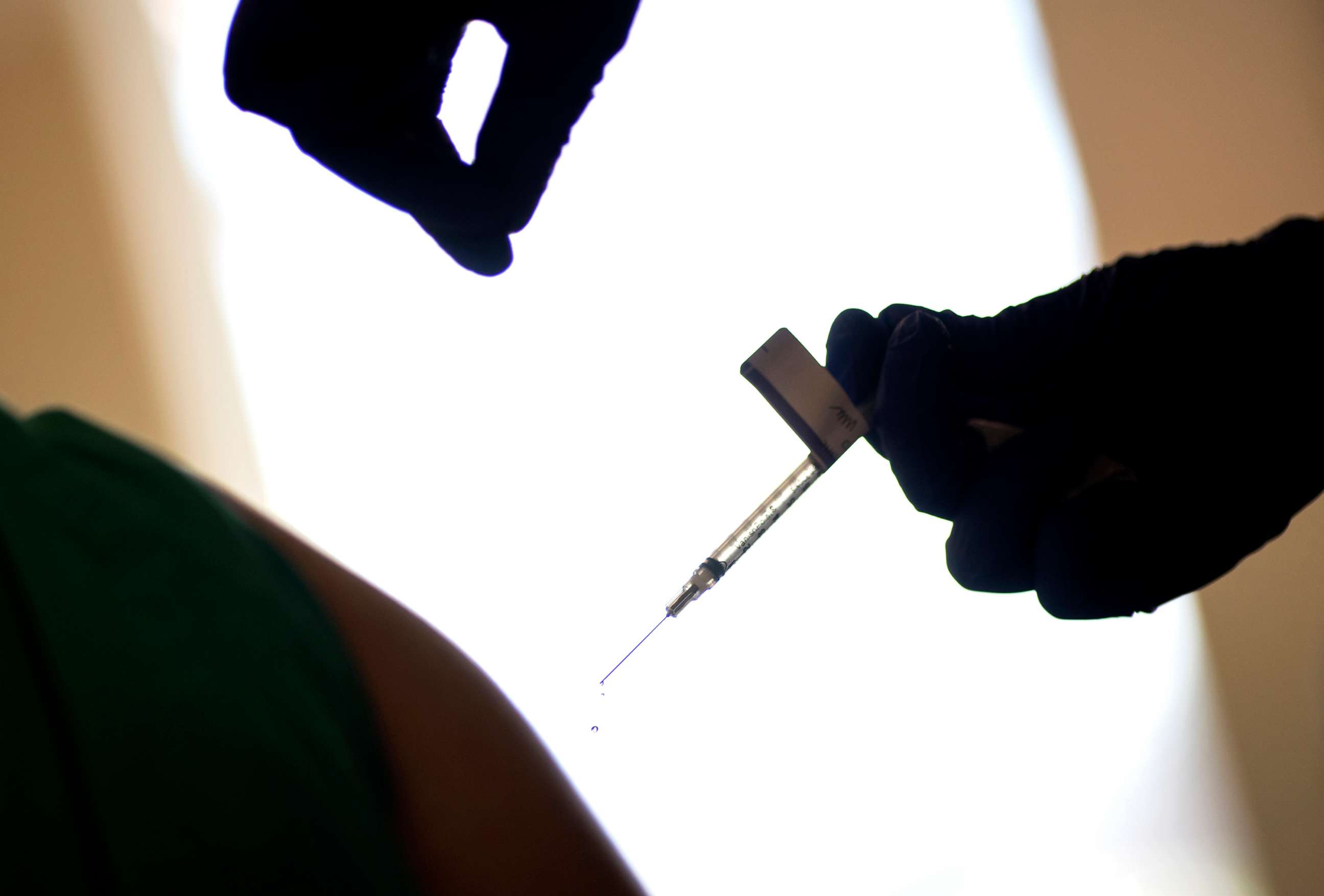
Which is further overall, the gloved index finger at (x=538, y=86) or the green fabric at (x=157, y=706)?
the gloved index finger at (x=538, y=86)

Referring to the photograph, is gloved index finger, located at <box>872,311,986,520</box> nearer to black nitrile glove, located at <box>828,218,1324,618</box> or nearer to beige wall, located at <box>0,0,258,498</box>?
black nitrile glove, located at <box>828,218,1324,618</box>

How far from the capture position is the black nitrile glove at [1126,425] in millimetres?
556

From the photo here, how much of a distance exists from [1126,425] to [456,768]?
0.55 meters

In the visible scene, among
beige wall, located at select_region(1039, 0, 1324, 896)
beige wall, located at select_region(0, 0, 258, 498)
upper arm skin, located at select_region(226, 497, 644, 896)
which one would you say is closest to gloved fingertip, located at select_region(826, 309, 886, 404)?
upper arm skin, located at select_region(226, 497, 644, 896)

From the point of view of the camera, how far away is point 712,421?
1172 mm

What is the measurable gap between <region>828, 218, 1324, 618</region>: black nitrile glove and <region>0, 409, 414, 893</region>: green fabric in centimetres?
47

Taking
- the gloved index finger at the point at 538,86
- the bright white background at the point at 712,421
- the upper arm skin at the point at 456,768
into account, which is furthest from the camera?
the bright white background at the point at 712,421

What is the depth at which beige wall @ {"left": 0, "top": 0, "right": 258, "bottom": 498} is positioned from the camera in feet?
3.84

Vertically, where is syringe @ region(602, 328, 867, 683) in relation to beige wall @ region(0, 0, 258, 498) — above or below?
below

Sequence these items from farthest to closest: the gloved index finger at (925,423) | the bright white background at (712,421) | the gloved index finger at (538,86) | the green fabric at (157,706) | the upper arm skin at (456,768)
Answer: the bright white background at (712,421), the gloved index finger at (925,423), the gloved index finger at (538,86), the upper arm skin at (456,768), the green fabric at (157,706)

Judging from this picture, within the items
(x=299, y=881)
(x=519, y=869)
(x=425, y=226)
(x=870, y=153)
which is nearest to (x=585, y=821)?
(x=519, y=869)

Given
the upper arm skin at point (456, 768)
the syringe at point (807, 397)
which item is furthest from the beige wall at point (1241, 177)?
the upper arm skin at point (456, 768)

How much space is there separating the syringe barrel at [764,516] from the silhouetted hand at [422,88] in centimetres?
32

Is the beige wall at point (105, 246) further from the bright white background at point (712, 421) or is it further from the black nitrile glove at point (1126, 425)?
the black nitrile glove at point (1126, 425)
